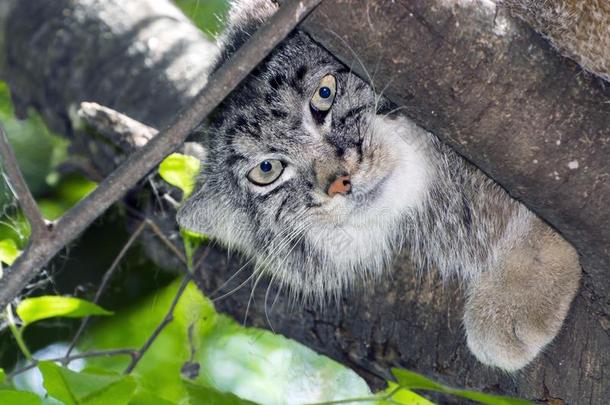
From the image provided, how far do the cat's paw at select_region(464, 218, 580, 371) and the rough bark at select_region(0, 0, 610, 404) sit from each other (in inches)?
1.9

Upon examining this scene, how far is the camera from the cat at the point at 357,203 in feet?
6.70

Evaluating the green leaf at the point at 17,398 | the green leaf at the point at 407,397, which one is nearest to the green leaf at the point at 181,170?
the green leaf at the point at 407,397

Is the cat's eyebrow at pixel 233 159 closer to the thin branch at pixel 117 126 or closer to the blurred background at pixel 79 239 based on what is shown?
the thin branch at pixel 117 126

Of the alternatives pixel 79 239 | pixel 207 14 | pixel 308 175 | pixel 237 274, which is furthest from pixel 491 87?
pixel 79 239

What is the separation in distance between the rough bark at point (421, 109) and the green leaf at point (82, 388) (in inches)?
28.3

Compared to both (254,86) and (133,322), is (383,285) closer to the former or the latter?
(254,86)

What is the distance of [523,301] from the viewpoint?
6.88ft

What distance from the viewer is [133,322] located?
3.03 metres

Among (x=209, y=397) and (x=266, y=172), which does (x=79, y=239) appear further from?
(x=209, y=397)

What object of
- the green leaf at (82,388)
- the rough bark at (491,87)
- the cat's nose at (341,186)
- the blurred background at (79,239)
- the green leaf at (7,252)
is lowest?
the blurred background at (79,239)

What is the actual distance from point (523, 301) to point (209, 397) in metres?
0.80

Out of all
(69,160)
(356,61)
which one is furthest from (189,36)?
(356,61)

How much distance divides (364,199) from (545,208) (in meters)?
0.54

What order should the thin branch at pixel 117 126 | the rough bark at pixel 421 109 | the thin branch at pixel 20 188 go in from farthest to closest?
the thin branch at pixel 117 126, the rough bark at pixel 421 109, the thin branch at pixel 20 188
